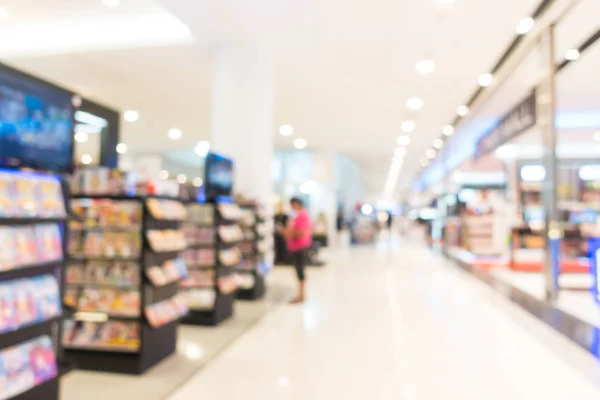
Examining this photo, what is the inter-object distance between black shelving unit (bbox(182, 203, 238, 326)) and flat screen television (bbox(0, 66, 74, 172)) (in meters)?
2.70

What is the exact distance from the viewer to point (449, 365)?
3.85 metres

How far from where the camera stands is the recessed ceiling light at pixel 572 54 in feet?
23.7

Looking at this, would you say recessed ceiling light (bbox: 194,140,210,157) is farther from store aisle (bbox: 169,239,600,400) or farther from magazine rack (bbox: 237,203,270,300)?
store aisle (bbox: 169,239,600,400)

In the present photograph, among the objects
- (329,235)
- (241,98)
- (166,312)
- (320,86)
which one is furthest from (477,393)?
(329,235)

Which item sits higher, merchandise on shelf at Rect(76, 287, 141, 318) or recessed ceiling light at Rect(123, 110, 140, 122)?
recessed ceiling light at Rect(123, 110, 140, 122)

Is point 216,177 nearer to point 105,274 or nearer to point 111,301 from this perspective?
point 105,274

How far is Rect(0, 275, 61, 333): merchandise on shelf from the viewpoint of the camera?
2.29m

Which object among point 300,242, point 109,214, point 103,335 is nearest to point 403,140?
point 300,242

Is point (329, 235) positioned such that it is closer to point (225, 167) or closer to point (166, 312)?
point (225, 167)

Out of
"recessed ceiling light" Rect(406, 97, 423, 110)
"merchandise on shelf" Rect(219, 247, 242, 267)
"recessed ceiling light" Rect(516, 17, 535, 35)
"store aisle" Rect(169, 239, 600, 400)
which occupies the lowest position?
"store aisle" Rect(169, 239, 600, 400)

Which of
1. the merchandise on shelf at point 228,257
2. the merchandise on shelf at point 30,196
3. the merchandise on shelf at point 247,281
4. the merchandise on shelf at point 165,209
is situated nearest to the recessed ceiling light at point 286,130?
the merchandise on shelf at point 247,281

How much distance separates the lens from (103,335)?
370 cm

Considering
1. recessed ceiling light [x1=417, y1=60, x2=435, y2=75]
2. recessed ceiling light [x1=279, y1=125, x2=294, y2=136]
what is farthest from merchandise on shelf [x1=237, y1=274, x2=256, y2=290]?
recessed ceiling light [x1=279, y1=125, x2=294, y2=136]

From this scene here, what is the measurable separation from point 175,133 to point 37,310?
12.8 m
